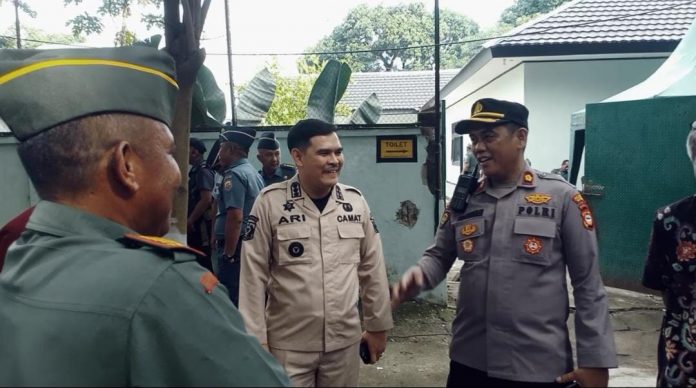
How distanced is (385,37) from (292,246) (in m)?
37.1

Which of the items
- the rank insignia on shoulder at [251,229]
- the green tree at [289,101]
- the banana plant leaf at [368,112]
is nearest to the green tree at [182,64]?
the rank insignia on shoulder at [251,229]

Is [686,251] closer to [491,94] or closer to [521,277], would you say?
[521,277]

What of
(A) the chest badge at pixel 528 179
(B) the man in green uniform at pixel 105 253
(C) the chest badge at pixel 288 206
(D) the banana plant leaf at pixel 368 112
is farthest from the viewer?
(D) the banana plant leaf at pixel 368 112

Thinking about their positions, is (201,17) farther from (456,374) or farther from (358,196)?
(456,374)

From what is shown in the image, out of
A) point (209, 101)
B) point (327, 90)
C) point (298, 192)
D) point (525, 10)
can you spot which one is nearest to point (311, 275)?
point (298, 192)

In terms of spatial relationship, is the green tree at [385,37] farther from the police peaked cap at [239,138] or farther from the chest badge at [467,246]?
the chest badge at [467,246]

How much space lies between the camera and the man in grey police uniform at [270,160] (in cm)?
530

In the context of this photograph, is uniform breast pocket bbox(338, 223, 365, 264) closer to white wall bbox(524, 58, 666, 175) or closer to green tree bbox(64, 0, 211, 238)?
green tree bbox(64, 0, 211, 238)

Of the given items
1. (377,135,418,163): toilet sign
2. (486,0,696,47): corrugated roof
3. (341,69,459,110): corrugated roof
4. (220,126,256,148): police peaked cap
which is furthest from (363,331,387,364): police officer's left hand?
(341,69,459,110): corrugated roof

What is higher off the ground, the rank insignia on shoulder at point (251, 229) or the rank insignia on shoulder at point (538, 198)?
the rank insignia on shoulder at point (538, 198)

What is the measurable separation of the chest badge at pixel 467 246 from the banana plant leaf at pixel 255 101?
5.04m

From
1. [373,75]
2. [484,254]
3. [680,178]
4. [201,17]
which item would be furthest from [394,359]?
[373,75]

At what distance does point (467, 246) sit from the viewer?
8.36ft

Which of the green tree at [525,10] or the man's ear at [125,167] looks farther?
the green tree at [525,10]
